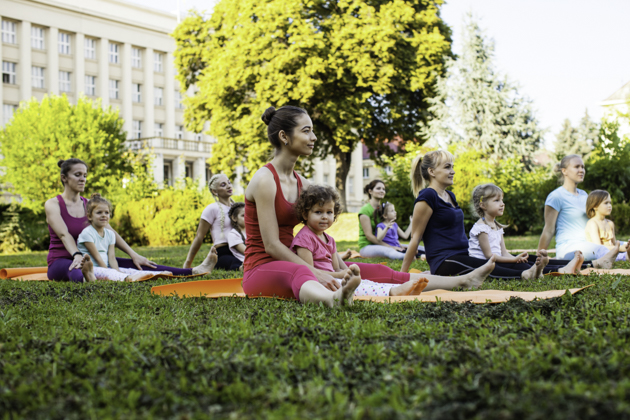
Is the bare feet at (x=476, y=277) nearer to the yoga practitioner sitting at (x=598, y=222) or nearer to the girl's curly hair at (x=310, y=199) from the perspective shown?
the girl's curly hair at (x=310, y=199)

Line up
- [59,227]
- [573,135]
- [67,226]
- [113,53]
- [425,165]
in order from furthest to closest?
[573,135], [113,53], [67,226], [59,227], [425,165]

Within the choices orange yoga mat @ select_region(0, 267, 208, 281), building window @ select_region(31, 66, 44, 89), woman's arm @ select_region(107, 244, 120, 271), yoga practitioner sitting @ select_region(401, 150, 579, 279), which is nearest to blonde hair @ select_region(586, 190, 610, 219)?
yoga practitioner sitting @ select_region(401, 150, 579, 279)

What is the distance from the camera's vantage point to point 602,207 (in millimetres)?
7914

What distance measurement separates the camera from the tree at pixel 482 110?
33.3 m

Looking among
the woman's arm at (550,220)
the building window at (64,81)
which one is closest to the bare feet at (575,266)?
the woman's arm at (550,220)

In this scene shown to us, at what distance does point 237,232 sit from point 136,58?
4827 centimetres

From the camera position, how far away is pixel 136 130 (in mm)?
52000

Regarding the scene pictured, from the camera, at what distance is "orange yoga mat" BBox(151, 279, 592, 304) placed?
450 centimetres

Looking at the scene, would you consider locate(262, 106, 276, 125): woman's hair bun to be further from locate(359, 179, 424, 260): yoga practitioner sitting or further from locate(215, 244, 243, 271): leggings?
locate(359, 179, 424, 260): yoga practitioner sitting

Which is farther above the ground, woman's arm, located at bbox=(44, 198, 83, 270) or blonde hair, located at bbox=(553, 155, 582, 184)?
blonde hair, located at bbox=(553, 155, 582, 184)

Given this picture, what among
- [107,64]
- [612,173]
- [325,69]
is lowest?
[612,173]

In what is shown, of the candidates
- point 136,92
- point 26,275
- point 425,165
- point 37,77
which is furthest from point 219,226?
point 136,92

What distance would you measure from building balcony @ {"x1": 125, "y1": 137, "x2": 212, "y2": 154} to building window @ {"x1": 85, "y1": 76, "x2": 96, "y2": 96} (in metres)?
5.02

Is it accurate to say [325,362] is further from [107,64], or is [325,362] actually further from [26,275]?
[107,64]
